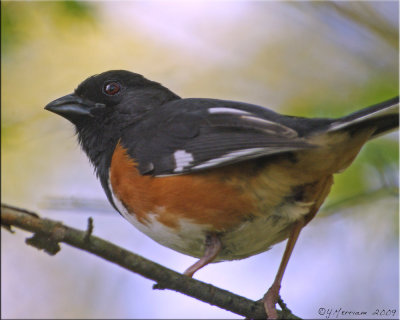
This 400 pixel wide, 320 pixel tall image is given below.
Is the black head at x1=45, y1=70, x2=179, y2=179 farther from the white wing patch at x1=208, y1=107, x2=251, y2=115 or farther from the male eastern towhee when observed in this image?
the white wing patch at x1=208, y1=107, x2=251, y2=115

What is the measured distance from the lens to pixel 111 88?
375 centimetres

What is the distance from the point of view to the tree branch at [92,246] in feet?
7.36

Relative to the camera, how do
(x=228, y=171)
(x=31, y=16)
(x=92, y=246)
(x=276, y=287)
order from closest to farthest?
(x=92, y=246) → (x=228, y=171) → (x=276, y=287) → (x=31, y=16)

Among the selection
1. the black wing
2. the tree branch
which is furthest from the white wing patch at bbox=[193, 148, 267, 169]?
the tree branch

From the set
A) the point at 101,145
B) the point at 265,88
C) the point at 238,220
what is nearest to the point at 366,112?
the point at 238,220

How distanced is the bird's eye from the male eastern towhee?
34 centimetres

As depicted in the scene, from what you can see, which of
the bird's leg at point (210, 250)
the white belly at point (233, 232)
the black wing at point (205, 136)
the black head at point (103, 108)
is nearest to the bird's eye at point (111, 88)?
the black head at point (103, 108)

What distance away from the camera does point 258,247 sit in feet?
11.1

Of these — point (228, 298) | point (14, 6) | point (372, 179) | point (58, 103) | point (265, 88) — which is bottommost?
point (228, 298)

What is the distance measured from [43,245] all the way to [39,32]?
3.58 m

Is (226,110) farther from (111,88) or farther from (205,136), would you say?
(111,88)

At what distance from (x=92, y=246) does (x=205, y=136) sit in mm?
1043

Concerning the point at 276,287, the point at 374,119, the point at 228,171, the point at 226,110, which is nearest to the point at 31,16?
the point at 226,110

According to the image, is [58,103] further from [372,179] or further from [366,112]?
[372,179]
